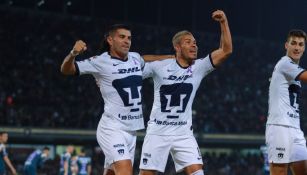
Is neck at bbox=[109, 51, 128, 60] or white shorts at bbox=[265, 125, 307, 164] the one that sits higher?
neck at bbox=[109, 51, 128, 60]

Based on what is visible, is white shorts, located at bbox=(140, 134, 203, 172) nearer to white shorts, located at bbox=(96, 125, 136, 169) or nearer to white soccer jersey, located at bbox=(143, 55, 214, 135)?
white soccer jersey, located at bbox=(143, 55, 214, 135)

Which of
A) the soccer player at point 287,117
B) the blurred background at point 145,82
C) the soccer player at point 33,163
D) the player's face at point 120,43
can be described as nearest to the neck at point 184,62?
the player's face at point 120,43

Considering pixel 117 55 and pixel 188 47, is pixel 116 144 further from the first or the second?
pixel 188 47

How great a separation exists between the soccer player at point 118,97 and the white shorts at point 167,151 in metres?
0.23

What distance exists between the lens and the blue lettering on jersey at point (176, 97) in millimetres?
7113

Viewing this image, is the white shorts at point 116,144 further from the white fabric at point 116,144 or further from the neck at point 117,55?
the neck at point 117,55

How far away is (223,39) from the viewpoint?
7.07m

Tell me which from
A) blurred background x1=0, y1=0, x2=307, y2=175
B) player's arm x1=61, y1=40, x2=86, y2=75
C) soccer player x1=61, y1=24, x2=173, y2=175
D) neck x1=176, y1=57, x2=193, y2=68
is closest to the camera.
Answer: player's arm x1=61, y1=40, x2=86, y2=75

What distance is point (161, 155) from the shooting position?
7.10 meters

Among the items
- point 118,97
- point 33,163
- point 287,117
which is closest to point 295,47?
point 287,117

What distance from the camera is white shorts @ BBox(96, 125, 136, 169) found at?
6766 millimetres

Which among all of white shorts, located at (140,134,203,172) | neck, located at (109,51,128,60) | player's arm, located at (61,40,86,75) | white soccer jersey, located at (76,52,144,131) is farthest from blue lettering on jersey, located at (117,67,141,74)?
white shorts, located at (140,134,203,172)

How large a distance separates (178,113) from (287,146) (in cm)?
142

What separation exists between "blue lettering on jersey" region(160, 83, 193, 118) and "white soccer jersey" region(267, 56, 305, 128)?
1084mm
